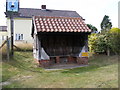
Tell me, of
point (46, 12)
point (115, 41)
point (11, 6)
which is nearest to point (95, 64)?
point (115, 41)

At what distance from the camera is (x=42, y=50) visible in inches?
471

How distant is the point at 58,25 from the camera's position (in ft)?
40.6

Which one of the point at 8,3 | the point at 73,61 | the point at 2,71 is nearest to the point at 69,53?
A: the point at 73,61

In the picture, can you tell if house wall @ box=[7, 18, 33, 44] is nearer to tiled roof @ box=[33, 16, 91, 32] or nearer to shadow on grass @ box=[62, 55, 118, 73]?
tiled roof @ box=[33, 16, 91, 32]

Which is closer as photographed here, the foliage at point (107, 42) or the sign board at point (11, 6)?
the foliage at point (107, 42)

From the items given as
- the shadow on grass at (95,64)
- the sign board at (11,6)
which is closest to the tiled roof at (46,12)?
the sign board at (11,6)

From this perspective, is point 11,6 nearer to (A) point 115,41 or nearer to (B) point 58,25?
(B) point 58,25

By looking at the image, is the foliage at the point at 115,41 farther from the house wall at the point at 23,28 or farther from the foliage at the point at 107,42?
the house wall at the point at 23,28

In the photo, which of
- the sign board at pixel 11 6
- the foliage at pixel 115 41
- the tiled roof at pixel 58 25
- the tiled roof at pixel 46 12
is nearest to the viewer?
the tiled roof at pixel 58 25

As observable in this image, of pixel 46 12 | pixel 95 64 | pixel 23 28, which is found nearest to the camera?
pixel 95 64

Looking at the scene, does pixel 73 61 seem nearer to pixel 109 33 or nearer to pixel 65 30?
pixel 65 30

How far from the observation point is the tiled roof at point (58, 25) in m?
11.7

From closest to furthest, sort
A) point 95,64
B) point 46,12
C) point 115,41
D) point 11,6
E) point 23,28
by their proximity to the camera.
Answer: point 95,64 < point 115,41 < point 11,6 < point 23,28 < point 46,12

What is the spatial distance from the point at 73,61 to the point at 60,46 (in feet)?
5.42
